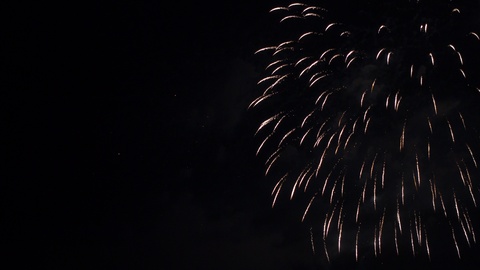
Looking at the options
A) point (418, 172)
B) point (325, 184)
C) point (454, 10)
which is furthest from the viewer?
point (325, 184)

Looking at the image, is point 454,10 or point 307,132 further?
point 307,132

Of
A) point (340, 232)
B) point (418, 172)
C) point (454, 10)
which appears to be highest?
point (454, 10)

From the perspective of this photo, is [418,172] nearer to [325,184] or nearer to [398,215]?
[398,215]

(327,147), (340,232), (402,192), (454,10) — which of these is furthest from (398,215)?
(454,10)

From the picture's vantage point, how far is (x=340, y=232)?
1491 cm

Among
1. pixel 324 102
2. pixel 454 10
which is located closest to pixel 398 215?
pixel 324 102

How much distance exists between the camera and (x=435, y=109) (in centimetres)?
1316

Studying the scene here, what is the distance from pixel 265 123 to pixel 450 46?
560 cm

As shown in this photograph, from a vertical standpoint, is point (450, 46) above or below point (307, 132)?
above

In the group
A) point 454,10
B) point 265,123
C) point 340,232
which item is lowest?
point 340,232

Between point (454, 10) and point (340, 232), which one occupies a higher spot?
point (454, 10)

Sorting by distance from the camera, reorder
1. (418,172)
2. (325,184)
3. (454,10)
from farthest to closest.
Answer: (325,184) < (418,172) < (454,10)

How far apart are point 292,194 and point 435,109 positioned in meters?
4.56

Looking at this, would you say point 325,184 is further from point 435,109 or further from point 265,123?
point 435,109
